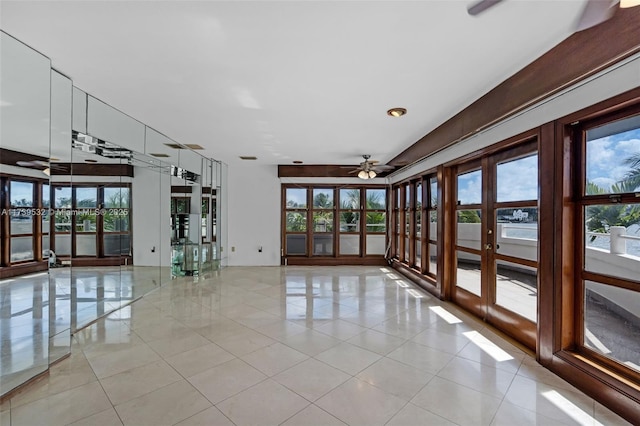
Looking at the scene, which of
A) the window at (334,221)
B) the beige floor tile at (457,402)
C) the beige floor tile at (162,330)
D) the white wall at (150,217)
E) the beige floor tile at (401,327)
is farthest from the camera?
the window at (334,221)

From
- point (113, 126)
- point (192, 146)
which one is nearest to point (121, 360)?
point (113, 126)

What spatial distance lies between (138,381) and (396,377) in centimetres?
227

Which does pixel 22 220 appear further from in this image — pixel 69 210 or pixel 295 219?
pixel 295 219

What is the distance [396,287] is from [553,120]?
12.9 ft

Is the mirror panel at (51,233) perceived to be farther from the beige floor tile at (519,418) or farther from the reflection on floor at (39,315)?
the beige floor tile at (519,418)

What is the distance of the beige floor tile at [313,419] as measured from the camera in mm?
1927

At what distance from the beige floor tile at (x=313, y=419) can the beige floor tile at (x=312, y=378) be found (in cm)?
15

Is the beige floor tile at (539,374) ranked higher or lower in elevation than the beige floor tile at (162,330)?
higher

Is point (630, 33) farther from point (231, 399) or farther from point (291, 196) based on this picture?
point (291, 196)

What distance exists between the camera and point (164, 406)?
210 centimetres

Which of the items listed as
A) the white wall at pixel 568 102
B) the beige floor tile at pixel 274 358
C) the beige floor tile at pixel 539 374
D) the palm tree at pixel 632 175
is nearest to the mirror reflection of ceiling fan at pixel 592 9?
the white wall at pixel 568 102

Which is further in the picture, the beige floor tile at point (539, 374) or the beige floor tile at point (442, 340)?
the beige floor tile at point (442, 340)

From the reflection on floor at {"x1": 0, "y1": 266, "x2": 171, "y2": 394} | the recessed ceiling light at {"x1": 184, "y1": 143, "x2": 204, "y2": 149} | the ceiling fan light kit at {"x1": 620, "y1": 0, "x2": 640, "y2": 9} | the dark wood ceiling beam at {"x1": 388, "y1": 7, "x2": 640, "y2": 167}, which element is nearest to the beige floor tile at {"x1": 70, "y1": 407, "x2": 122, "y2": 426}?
the reflection on floor at {"x1": 0, "y1": 266, "x2": 171, "y2": 394}

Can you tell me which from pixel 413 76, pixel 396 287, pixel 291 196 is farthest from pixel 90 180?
pixel 396 287
